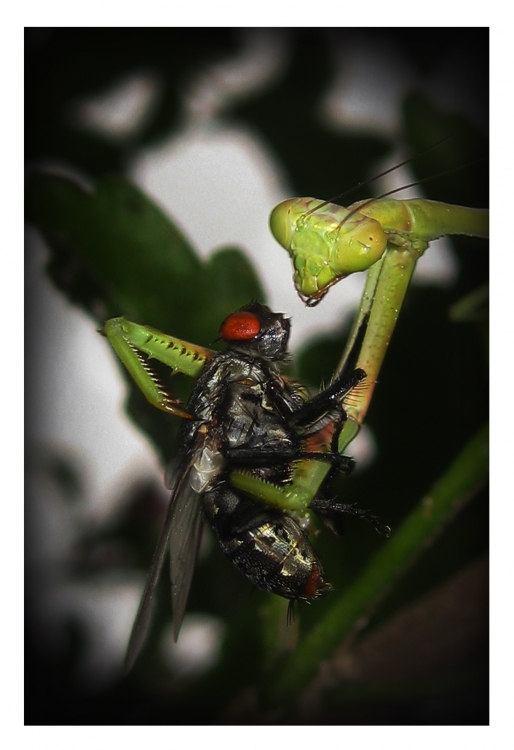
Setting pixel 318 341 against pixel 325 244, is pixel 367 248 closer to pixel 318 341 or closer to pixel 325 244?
pixel 325 244

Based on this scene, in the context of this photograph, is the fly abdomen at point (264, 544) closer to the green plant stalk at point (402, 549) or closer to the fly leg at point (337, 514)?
the fly leg at point (337, 514)

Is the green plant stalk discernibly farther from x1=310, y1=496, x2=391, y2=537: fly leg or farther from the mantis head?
the mantis head

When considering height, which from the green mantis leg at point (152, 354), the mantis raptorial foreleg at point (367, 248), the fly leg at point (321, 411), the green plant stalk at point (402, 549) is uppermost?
the mantis raptorial foreleg at point (367, 248)

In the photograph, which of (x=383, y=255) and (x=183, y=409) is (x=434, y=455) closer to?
(x=383, y=255)

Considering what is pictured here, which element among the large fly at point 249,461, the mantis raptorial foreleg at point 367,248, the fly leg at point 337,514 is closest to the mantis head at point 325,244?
the mantis raptorial foreleg at point 367,248

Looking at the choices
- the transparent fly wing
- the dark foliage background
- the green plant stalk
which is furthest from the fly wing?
the green plant stalk

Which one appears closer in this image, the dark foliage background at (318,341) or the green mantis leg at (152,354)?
the green mantis leg at (152,354)
